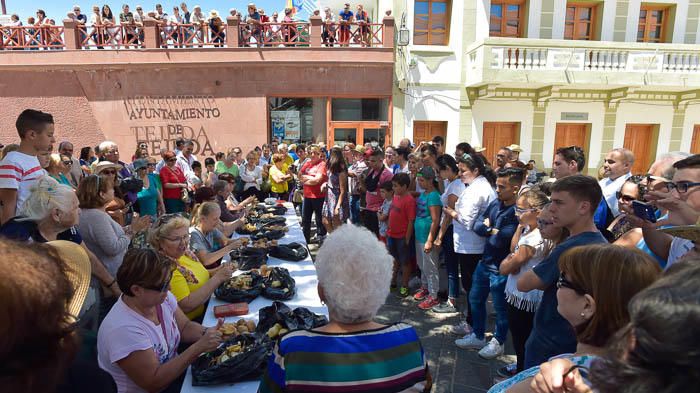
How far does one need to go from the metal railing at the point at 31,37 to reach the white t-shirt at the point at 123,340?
45.8 ft

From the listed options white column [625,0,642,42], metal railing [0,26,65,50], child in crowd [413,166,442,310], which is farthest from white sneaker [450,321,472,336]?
metal railing [0,26,65,50]

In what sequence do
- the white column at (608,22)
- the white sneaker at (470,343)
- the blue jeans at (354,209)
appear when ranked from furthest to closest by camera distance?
the white column at (608,22)
the blue jeans at (354,209)
the white sneaker at (470,343)

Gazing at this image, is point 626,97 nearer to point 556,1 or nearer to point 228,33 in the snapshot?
point 556,1

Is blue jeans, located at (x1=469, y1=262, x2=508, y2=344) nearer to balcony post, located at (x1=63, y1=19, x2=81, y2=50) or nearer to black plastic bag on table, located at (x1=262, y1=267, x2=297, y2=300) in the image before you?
black plastic bag on table, located at (x1=262, y1=267, x2=297, y2=300)

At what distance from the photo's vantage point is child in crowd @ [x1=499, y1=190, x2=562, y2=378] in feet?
8.68

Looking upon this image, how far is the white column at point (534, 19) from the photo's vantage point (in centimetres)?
1270

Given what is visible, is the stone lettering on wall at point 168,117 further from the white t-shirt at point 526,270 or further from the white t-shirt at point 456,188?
the white t-shirt at point 526,270

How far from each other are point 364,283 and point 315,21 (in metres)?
11.9

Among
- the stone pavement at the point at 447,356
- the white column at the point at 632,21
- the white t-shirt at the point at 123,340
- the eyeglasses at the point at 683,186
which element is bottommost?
the stone pavement at the point at 447,356

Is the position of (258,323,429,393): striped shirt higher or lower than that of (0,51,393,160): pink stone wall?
lower

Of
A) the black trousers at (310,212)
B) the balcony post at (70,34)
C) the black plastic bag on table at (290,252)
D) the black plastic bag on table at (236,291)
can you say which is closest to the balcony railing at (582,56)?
the black trousers at (310,212)

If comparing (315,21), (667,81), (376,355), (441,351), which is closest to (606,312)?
(376,355)

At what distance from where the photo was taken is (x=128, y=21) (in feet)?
39.5

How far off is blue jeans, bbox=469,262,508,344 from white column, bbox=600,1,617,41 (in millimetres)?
13526
